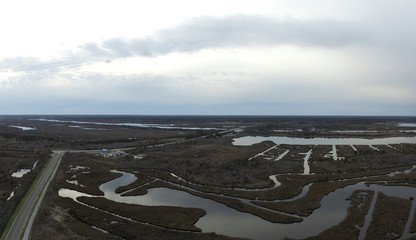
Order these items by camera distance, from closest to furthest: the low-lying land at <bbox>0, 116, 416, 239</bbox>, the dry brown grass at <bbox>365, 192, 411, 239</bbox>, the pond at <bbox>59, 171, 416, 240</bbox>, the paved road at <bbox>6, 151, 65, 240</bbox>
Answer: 1. the dry brown grass at <bbox>365, 192, 411, 239</bbox>
2. the paved road at <bbox>6, 151, 65, 240</bbox>
3. the pond at <bbox>59, 171, 416, 240</bbox>
4. the low-lying land at <bbox>0, 116, 416, 239</bbox>

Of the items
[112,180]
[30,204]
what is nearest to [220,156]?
[112,180]

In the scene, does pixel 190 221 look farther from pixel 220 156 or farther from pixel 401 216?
pixel 220 156

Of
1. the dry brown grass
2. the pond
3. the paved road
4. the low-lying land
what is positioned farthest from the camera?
the low-lying land

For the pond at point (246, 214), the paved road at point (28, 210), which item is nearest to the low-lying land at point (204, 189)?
the pond at point (246, 214)

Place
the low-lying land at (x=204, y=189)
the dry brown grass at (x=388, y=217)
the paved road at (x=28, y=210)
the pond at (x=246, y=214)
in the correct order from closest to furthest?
the dry brown grass at (x=388, y=217) < the paved road at (x=28, y=210) < the pond at (x=246, y=214) < the low-lying land at (x=204, y=189)

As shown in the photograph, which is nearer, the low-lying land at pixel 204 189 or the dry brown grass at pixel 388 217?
the dry brown grass at pixel 388 217

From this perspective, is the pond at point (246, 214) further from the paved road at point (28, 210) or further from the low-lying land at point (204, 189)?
the paved road at point (28, 210)

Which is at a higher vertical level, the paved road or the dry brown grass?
the dry brown grass

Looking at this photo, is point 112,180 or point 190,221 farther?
point 112,180

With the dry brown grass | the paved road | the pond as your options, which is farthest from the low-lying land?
the paved road

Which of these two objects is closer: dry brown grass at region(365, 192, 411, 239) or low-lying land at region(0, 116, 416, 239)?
dry brown grass at region(365, 192, 411, 239)

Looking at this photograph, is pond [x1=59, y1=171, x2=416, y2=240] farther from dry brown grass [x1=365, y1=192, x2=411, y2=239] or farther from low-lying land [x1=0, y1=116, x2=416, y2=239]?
dry brown grass [x1=365, y1=192, x2=411, y2=239]
